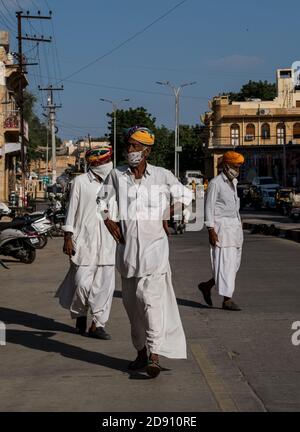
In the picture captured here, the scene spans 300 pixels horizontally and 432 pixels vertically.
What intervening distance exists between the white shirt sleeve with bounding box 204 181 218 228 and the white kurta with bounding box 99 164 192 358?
3560mm

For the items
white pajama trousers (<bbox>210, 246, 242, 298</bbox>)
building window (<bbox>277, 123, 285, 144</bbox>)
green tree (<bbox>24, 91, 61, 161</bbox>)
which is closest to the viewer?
white pajama trousers (<bbox>210, 246, 242, 298</bbox>)

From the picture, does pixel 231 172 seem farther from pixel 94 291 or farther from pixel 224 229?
pixel 94 291

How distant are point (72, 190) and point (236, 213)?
8.52 ft

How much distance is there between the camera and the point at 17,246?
19781 millimetres

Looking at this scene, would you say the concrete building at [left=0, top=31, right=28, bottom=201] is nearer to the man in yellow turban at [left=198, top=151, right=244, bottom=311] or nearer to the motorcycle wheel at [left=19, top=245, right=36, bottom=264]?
the motorcycle wheel at [left=19, top=245, right=36, bottom=264]

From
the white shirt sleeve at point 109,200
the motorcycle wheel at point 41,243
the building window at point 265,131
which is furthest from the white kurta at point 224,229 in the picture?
the building window at point 265,131

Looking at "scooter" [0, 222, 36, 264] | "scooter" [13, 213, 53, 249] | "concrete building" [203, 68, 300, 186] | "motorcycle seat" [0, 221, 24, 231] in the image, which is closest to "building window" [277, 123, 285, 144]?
"concrete building" [203, 68, 300, 186]

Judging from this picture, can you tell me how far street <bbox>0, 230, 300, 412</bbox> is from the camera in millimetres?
6094

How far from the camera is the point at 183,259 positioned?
18859mm

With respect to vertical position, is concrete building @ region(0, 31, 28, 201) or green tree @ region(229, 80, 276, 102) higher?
green tree @ region(229, 80, 276, 102)

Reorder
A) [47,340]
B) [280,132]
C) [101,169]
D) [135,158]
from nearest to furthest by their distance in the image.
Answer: [135,158] < [47,340] < [101,169] < [280,132]

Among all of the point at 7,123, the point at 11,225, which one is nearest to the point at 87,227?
the point at 11,225

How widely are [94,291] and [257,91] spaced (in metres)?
116
